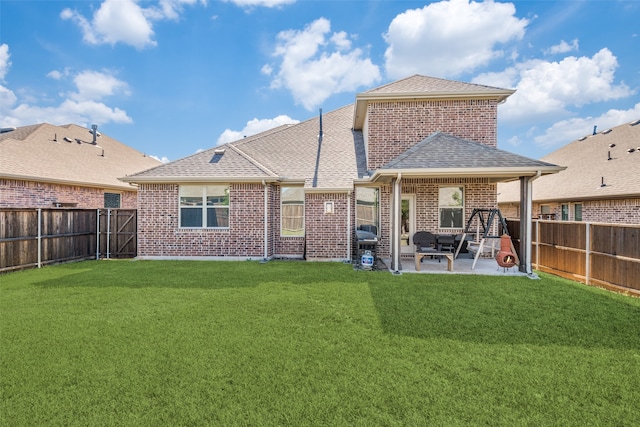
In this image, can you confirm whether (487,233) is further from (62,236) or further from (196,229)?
(62,236)

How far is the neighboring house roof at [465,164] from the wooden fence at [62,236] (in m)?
10.1

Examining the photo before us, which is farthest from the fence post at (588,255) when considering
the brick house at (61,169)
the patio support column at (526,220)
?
the brick house at (61,169)

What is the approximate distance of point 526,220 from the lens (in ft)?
27.7

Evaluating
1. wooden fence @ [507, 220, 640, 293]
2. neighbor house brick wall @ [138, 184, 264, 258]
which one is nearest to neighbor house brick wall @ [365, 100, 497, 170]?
wooden fence @ [507, 220, 640, 293]

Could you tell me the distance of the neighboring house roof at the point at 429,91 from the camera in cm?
1099

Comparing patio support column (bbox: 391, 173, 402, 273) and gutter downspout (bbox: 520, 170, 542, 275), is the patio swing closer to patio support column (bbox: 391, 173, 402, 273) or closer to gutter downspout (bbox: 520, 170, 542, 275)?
gutter downspout (bbox: 520, 170, 542, 275)

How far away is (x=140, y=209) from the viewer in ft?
36.8

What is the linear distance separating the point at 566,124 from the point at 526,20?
15.1 m

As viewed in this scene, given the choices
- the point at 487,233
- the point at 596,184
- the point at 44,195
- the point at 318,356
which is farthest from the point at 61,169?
the point at 596,184

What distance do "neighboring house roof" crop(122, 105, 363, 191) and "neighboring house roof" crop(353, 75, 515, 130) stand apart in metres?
2.42

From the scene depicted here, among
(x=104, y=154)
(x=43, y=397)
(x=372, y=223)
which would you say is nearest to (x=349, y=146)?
(x=372, y=223)

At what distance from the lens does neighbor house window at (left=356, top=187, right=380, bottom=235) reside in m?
11.4

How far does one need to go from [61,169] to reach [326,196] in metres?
12.7

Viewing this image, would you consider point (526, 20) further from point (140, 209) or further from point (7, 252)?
point (7, 252)
